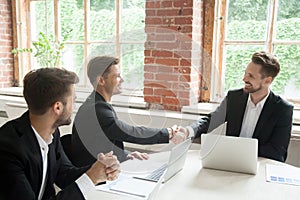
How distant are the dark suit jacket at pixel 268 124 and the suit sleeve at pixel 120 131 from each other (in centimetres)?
38

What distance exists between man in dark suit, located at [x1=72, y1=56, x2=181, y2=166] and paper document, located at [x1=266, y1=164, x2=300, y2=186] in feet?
2.17

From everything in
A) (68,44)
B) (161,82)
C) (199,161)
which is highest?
(68,44)

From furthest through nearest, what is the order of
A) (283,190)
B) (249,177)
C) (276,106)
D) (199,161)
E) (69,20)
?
(69,20) → (276,106) → (199,161) → (249,177) → (283,190)

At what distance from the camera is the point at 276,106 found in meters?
2.07

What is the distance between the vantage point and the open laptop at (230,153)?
1.52 m

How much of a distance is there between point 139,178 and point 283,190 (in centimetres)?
65

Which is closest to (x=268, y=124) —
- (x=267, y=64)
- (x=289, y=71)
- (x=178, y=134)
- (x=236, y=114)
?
(x=236, y=114)

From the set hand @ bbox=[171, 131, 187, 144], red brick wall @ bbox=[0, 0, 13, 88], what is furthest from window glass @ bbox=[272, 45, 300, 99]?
red brick wall @ bbox=[0, 0, 13, 88]

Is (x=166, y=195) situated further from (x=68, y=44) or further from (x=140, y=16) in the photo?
(x=68, y=44)

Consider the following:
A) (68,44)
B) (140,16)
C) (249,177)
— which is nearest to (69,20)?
(68,44)

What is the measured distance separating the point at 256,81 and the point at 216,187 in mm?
985

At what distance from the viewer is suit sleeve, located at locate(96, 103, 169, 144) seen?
1.72 metres

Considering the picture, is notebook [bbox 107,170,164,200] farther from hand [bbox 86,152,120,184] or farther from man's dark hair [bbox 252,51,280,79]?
man's dark hair [bbox 252,51,280,79]

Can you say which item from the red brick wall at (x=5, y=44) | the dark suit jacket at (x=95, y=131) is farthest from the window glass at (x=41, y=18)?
the dark suit jacket at (x=95, y=131)
